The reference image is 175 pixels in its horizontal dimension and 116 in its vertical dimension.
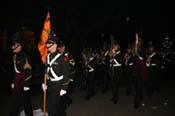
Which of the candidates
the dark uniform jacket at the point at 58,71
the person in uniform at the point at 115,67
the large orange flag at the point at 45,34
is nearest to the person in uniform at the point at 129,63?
the person in uniform at the point at 115,67

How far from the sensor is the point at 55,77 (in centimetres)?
877

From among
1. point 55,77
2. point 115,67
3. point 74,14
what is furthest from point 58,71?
point 74,14

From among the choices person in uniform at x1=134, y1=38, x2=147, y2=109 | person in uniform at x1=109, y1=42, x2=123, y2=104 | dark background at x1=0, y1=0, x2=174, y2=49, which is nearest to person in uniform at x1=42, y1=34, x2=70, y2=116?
person in uniform at x1=134, y1=38, x2=147, y2=109

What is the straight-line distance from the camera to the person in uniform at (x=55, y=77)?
28.3ft

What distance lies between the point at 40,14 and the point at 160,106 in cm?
1583

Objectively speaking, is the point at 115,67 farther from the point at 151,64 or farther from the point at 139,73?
the point at 151,64

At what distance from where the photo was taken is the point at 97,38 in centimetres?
4122

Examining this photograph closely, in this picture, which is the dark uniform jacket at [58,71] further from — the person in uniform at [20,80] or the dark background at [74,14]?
the dark background at [74,14]

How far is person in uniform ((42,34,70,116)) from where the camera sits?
8.64 m

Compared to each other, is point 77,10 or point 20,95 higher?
→ point 77,10

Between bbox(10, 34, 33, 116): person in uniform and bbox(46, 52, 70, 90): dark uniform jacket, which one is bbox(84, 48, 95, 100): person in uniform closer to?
bbox(10, 34, 33, 116): person in uniform

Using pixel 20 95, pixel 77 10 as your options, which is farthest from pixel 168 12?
pixel 20 95

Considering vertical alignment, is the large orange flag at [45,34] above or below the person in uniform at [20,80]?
above

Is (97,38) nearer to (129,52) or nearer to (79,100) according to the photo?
(129,52)
